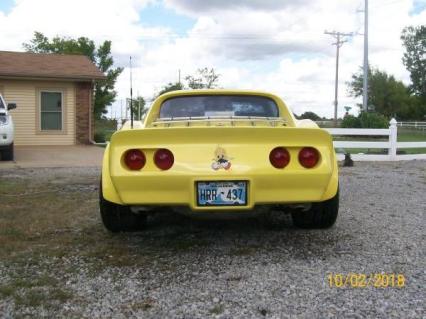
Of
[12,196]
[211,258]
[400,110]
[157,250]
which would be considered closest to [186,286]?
[211,258]

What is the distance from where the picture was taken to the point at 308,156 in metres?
3.93

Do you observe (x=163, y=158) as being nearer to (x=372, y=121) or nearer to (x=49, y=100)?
(x=49, y=100)

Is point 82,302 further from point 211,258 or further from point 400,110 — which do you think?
point 400,110

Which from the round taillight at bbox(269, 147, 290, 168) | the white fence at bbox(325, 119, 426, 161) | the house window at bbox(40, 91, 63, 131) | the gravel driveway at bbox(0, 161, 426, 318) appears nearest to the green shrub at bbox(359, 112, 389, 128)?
the white fence at bbox(325, 119, 426, 161)

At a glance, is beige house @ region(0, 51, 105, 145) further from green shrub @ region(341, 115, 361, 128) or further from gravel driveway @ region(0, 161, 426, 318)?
green shrub @ region(341, 115, 361, 128)

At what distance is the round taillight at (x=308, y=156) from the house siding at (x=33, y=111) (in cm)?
1380

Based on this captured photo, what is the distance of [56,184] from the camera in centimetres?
807

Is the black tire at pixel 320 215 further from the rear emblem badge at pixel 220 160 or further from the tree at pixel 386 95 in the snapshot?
the tree at pixel 386 95

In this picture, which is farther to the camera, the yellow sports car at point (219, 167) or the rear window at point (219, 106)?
the rear window at point (219, 106)

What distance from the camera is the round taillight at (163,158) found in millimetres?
3852

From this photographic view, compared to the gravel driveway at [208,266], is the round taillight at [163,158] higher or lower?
higher

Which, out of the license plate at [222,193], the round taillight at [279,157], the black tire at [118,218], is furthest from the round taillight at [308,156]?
the black tire at [118,218]

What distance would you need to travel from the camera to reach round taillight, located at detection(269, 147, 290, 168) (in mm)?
3881

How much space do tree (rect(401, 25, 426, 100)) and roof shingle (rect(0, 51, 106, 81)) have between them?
71.9 meters
